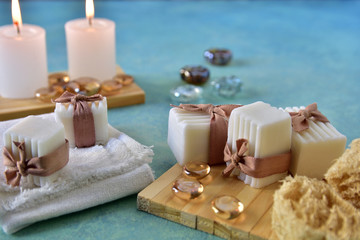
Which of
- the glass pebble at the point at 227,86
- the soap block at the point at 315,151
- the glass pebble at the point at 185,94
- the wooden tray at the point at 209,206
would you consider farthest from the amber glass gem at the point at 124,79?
the soap block at the point at 315,151

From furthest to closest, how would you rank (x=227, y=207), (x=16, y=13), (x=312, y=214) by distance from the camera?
(x=16, y=13)
(x=227, y=207)
(x=312, y=214)

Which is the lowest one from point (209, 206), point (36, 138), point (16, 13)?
point (209, 206)

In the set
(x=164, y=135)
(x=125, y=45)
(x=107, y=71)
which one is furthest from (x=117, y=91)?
(x=125, y=45)

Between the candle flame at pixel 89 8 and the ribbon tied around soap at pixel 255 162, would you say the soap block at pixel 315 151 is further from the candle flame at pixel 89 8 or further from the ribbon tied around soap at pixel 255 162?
the candle flame at pixel 89 8

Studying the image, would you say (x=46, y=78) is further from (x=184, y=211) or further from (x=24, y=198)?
(x=184, y=211)

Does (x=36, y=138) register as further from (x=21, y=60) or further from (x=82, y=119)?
(x=21, y=60)

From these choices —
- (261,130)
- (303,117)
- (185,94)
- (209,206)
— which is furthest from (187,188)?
(185,94)

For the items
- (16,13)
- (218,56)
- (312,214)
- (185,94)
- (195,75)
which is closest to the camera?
(312,214)

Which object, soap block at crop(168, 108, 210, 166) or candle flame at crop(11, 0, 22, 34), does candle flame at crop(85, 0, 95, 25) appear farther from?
soap block at crop(168, 108, 210, 166)
